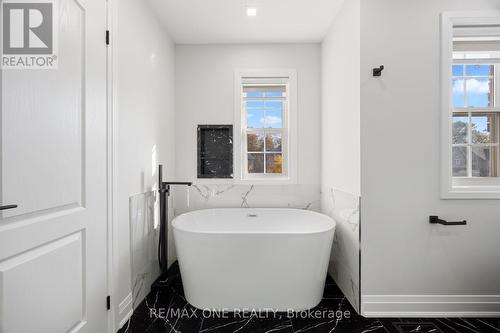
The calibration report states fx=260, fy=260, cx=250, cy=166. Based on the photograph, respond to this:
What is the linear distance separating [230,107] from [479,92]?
232 centimetres

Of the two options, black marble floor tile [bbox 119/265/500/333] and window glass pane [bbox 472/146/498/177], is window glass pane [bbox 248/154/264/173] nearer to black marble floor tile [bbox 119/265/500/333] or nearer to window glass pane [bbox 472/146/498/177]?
black marble floor tile [bbox 119/265/500/333]

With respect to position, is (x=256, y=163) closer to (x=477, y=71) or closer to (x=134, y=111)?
(x=134, y=111)

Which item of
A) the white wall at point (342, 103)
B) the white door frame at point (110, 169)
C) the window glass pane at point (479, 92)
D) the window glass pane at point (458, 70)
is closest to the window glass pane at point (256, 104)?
the white wall at point (342, 103)

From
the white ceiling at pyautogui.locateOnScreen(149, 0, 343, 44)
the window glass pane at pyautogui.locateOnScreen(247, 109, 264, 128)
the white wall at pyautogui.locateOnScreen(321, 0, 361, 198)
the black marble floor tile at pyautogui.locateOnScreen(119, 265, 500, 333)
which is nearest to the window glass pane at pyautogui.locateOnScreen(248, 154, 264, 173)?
the window glass pane at pyautogui.locateOnScreen(247, 109, 264, 128)

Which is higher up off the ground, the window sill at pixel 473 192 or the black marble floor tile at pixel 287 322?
the window sill at pixel 473 192

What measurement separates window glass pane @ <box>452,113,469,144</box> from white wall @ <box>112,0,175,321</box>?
2.60 m

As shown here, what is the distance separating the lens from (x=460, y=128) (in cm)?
214

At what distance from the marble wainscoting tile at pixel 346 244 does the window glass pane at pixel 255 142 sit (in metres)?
0.99

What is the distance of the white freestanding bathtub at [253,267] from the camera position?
1938 millimetres

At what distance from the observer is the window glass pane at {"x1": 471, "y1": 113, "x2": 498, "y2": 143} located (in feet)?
6.95

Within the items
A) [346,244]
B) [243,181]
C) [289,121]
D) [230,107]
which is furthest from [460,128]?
[230,107]

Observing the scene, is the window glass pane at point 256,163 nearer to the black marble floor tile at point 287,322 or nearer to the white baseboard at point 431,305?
the black marble floor tile at point 287,322

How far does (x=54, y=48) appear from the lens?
128cm

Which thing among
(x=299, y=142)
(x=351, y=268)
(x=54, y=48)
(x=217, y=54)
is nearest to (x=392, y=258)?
(x=351, y=268)
